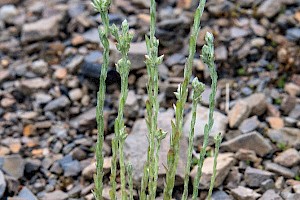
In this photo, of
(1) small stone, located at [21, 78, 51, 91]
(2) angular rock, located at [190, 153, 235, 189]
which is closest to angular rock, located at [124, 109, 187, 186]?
(2) angular rock, located at [190, 153, 235, 189]

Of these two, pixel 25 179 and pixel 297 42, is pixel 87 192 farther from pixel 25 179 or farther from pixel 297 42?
pixel 297 42

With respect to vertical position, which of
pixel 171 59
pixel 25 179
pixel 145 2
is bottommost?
pixel 25 179

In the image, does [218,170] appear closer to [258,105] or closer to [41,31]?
[258,105]

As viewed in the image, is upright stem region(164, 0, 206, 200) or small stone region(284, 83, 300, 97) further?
small stone region(284, 83, 300, 97)

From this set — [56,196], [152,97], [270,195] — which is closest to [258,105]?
[270,195]

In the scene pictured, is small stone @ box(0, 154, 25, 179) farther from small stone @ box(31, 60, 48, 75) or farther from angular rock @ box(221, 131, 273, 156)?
angular rock @ box(221, 131, 273, 156)

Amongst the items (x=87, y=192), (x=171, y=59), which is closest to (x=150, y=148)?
(x=87, y=192)

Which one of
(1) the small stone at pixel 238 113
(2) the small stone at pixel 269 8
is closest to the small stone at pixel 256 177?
(1) the small stone at pixel 238 113
